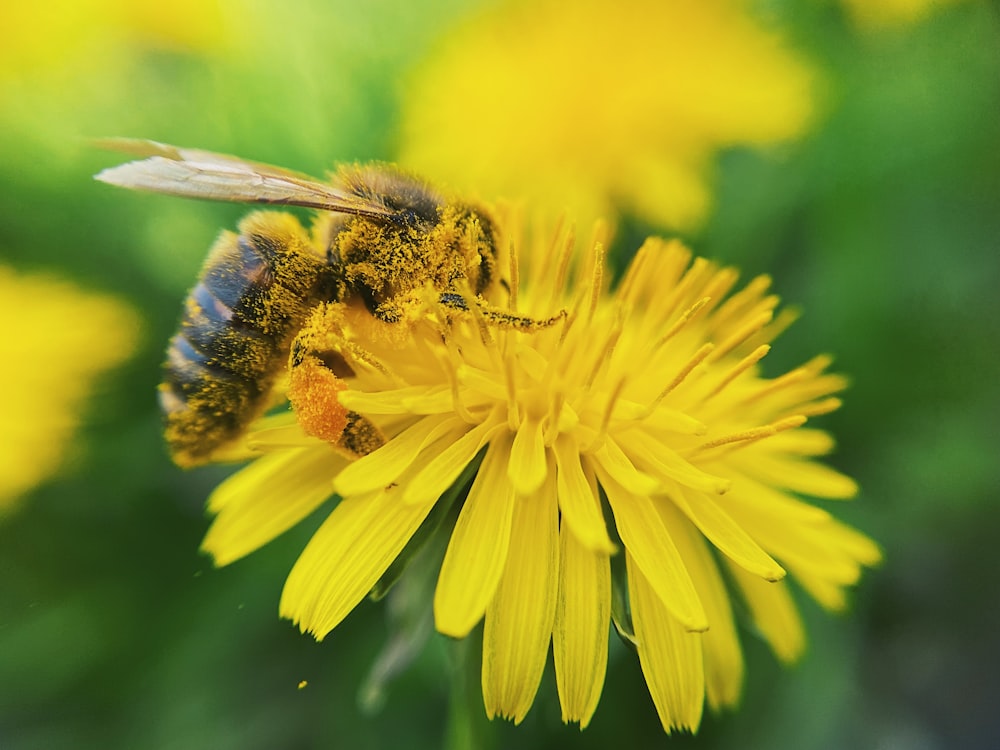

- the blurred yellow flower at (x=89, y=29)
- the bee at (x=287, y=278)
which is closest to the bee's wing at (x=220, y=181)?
the bee at (x=287, y=278)

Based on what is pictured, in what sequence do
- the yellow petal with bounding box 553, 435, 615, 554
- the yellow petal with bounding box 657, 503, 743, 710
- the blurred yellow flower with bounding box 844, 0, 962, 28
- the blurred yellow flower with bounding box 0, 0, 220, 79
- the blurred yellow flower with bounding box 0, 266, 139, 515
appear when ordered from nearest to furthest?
the yellow petal with bounding box 553, 435, 615, 554, the yellow petal with bounding box 657, 503, 743, 710, the blurred yellow flower with bounding box 0, 266, 139, 515, the blurred yellow flower with bounding box 0, 0, 220, 79, the blurred yellow flower with bounding box 844, 0, 962, 28

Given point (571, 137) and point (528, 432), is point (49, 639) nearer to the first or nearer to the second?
point (528, 432)

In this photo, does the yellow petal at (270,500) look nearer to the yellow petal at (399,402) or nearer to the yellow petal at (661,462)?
the yellow petal at (399,402)

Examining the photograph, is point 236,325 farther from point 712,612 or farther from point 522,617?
point 712,612

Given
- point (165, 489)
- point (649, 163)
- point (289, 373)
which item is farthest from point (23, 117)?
point (649, 163)

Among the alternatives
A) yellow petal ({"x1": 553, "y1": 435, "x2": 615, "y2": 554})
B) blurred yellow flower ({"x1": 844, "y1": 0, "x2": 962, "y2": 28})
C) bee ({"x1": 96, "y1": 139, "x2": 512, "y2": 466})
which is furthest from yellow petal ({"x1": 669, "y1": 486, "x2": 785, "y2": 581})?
blurred yellow flower ({"x1": 844, "y1": 0, "x2": 962, "y2": 28})

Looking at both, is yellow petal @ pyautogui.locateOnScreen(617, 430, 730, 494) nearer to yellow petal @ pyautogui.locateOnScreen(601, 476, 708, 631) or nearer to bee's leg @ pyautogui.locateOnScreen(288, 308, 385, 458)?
yellow petal @ pyautogui.locateOnScreen(601, 476, 708, 631)
